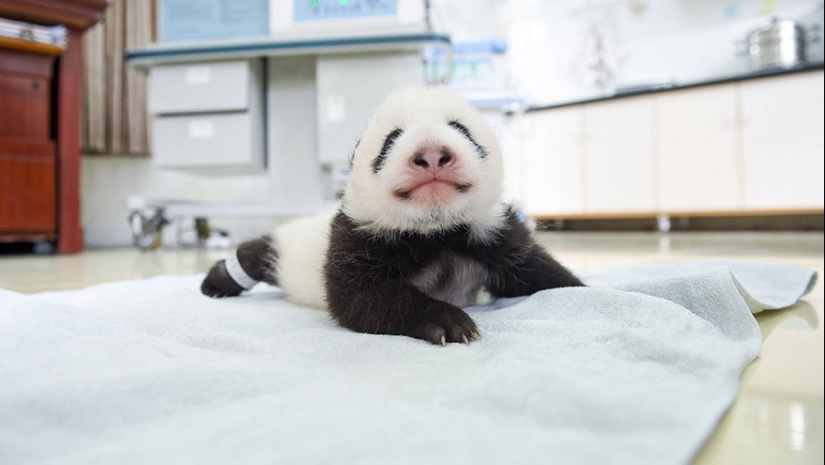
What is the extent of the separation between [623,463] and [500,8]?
19.2 feet

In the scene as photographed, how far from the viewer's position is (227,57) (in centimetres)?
277

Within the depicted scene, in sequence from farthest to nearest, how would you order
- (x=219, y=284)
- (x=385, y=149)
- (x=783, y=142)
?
(x=783, y=142), (x=219, y=284), (x=385, y=149)

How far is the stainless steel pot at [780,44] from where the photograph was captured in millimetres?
3869

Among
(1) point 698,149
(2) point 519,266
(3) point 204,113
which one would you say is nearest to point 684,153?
(1) point 698,149

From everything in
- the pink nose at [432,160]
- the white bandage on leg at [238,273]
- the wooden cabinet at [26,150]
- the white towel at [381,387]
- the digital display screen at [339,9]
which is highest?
the digital display screen at [339,9]

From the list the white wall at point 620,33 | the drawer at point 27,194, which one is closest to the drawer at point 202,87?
the drawer at point 27,194

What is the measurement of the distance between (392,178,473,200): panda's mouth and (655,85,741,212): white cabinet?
388cm

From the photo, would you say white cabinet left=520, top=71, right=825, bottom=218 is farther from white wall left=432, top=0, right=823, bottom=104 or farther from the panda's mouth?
the panda's mouth

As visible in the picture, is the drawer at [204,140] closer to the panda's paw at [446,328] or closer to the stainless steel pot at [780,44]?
the panda's paw at [446,328]

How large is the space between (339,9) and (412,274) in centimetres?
238

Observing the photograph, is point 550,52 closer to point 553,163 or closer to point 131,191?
point 553,163

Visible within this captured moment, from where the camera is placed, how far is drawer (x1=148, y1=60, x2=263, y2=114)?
9.18ft

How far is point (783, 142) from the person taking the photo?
368cm

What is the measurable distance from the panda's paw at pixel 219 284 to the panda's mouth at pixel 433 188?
64cm
